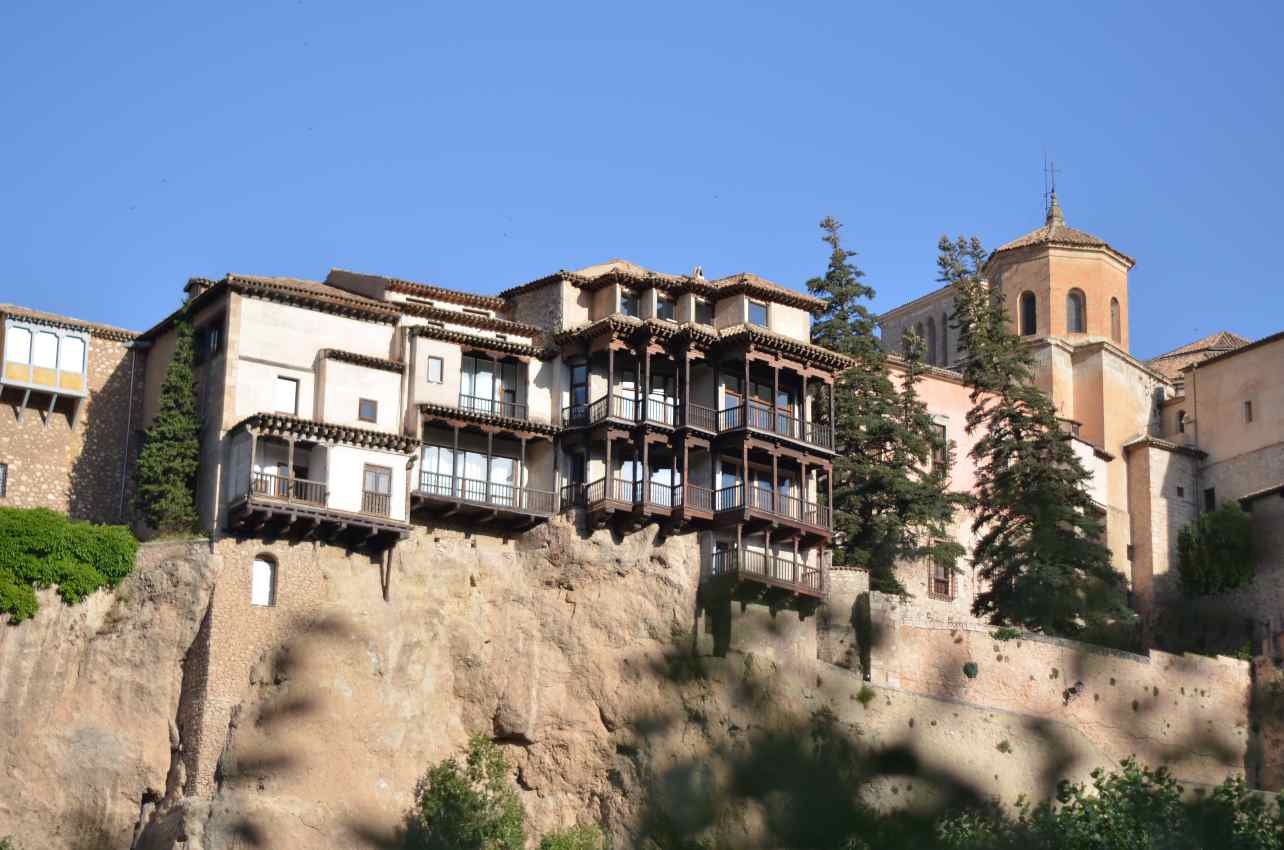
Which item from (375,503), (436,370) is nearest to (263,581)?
(375,503)

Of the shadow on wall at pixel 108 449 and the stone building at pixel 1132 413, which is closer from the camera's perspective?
the shadow on wall at pixel 108 449

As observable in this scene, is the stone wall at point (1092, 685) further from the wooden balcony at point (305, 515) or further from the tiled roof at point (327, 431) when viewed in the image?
the wooden balcony at point (305, 515)

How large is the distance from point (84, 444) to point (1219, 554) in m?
39.1

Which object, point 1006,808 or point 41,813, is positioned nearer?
point 41,813

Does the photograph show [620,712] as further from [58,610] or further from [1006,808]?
[58,610]

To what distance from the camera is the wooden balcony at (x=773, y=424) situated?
6519cm

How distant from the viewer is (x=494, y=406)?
64.0 m

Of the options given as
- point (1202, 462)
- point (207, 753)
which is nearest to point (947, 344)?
point (1202, 462)

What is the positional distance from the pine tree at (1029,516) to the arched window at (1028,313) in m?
8.66

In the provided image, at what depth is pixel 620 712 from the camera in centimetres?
6156

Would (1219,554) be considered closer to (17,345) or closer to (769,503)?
(769,503)

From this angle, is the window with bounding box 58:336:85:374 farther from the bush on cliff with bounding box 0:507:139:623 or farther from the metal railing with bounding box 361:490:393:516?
the metal railing with bounding box 361:490:393:516

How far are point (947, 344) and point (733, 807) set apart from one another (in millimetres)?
31735

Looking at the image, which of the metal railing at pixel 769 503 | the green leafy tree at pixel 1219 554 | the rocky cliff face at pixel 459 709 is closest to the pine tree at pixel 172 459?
the rocky cliff face at pixel 459 709
